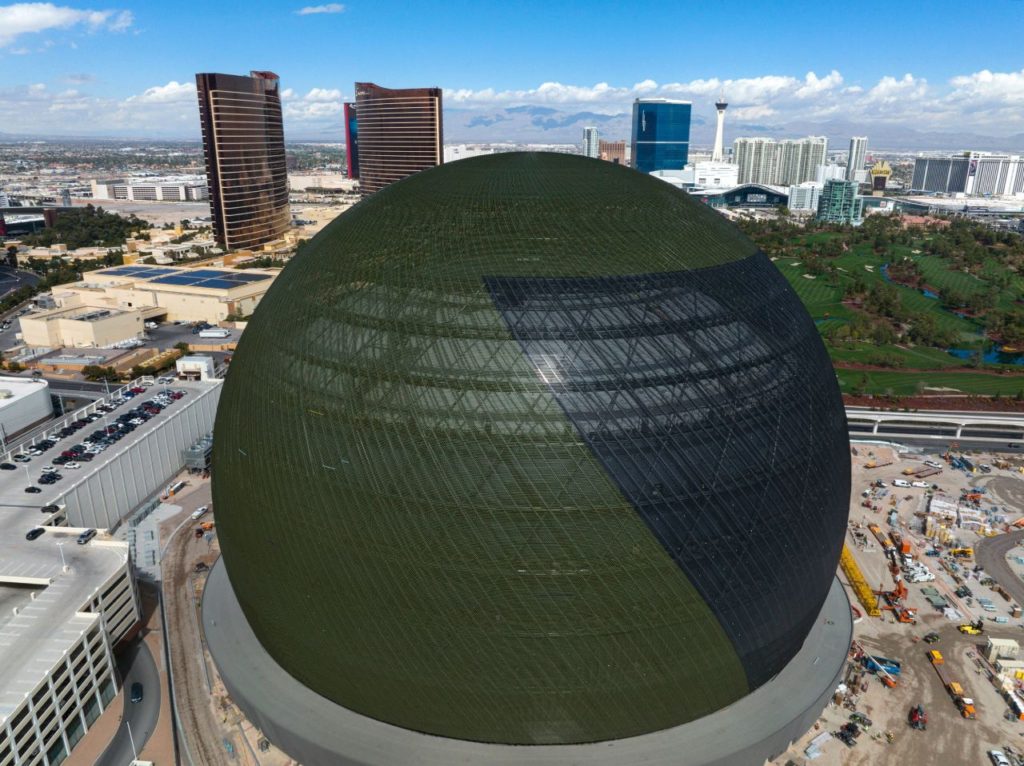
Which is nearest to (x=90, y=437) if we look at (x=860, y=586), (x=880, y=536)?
(x=860, y=586)

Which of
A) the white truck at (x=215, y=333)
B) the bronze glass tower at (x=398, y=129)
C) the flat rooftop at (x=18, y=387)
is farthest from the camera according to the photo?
the bronze glass tower at (x=398, y=129)

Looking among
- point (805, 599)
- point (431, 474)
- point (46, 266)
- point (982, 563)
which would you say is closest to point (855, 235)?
point (982, 563)

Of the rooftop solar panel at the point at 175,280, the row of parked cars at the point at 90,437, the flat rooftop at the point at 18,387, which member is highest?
the rooftop solar panel at the point at 175,280

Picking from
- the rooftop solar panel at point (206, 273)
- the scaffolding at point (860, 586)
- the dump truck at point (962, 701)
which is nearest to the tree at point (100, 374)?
the rooftop solar panel at point (206, 273)

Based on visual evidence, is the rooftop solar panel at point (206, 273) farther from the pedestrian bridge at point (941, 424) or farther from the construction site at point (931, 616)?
the construction site at point (931, 616)

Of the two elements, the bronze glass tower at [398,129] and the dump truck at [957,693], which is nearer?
the dump truck at [957,693]

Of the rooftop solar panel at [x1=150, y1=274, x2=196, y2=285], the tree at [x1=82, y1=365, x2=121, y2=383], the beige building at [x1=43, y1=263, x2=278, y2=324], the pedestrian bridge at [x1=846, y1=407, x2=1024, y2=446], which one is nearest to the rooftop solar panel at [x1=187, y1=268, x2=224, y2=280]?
the beige building at [x1=43, y1=263, x2=278, y2=324]
